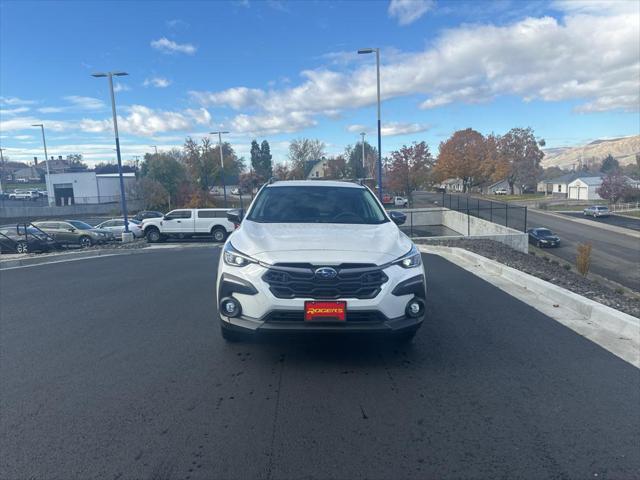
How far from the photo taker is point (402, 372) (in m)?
4.04

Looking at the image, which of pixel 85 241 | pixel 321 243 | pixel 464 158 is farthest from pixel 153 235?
pixel 464 158

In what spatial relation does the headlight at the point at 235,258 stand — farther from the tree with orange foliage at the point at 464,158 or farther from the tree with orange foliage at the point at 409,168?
the tree with orange foliage at the point at 464,158

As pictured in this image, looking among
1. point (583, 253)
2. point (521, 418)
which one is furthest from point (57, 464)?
point (583, 253)

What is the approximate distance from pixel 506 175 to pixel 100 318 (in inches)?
3038

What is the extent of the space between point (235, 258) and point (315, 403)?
1.48 metres

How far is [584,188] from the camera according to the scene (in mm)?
71625

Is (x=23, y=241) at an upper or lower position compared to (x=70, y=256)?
upper

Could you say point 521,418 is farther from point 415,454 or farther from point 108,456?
point 108,456

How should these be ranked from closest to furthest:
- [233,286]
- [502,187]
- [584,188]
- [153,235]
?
1. [233,286]
2. [153,235]
3. [584,188]
4. [502,187]

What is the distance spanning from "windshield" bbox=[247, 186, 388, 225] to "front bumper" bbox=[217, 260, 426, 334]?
4.15 feet

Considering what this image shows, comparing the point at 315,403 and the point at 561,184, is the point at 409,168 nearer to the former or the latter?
the point at 561,184

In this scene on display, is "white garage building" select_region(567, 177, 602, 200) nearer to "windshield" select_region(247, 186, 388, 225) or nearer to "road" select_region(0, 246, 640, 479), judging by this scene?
"windshield" select_region(247, 186, 388, 225)

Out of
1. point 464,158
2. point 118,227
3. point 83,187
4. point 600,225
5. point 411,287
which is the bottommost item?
point 600,225

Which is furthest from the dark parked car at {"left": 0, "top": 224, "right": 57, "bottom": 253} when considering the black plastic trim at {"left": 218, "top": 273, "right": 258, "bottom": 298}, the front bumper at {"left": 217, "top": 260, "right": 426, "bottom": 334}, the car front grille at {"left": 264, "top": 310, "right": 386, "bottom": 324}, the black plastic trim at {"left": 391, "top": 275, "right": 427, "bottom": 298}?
the black plastic trim at {"left": 391, "top": 275, "right": 427, "bottom": 298}
